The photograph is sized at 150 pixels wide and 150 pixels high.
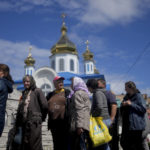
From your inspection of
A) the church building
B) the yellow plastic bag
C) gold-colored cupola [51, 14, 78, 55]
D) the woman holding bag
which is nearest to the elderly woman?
the woman holding bag

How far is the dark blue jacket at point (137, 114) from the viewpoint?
3.79 meters

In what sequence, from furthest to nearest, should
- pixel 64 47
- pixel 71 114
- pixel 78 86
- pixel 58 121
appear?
pixel 64 47 → pixel 58 121 → pixel 78 86 → pixel 71 114

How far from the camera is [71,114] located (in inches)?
144

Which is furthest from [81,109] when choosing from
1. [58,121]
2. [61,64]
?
[61,64]

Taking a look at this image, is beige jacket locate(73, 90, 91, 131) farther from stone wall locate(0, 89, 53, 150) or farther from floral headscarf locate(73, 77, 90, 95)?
stone wall locate(0, 89, 53, 150)

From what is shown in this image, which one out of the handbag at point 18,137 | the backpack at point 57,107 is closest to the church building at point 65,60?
the backpack at point 57,107

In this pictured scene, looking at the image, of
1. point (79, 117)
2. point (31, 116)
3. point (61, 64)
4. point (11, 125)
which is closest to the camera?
point (79, 117)

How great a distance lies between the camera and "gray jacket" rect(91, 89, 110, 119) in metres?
3.63

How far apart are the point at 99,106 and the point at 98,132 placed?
0.47 metres

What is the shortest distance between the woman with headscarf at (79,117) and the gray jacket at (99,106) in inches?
6.7

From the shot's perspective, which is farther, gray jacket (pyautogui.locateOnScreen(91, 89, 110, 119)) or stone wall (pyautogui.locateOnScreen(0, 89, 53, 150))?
stone wall (pyautogui.locateOnScreen(0, 89, 53, 150))

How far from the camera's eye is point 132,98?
164 inches

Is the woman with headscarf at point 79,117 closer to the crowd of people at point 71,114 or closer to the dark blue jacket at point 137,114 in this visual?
the crowd of people at point 71,114

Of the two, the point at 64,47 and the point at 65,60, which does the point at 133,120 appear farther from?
the point at 64,47
